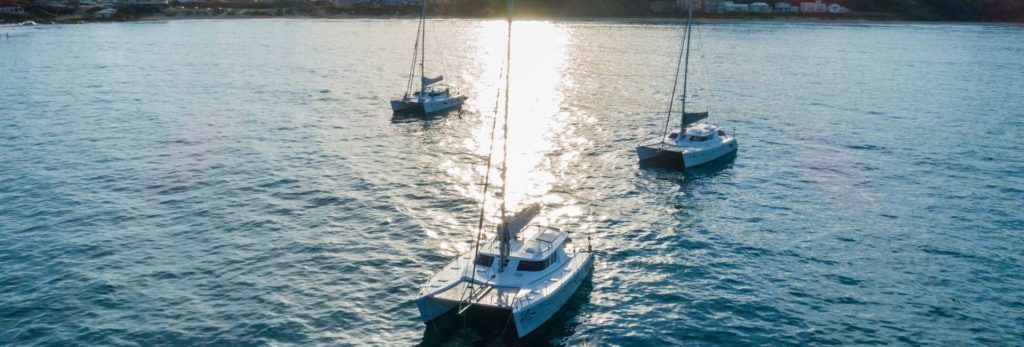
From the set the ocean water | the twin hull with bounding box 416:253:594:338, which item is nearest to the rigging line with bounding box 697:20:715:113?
the ocean water

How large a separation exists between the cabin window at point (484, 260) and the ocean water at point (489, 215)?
4.54 meters

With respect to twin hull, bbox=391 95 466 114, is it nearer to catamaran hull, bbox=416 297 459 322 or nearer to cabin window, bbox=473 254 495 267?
cabin window, bbox=473 254 495 267

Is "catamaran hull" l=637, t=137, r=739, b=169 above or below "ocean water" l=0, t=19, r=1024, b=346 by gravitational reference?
above

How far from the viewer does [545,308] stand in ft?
121

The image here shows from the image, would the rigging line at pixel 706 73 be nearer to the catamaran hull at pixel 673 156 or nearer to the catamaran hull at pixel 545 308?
the catamaran hull at pixel 673 156

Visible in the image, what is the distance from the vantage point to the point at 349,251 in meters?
49.0

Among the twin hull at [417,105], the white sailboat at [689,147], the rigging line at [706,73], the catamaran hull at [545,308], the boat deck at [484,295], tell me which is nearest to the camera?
the catamaran hull at [545,308]

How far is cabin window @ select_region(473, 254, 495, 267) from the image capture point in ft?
128

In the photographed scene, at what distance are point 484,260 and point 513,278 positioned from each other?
214cm

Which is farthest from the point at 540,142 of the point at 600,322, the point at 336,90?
the point at 336,90

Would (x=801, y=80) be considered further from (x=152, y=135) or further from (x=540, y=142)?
(x=152, y=135)

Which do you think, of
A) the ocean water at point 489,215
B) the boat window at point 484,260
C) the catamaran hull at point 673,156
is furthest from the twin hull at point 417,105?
the boat window at point 484,260

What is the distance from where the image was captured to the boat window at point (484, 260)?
39.1m

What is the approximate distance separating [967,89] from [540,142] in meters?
90.9
